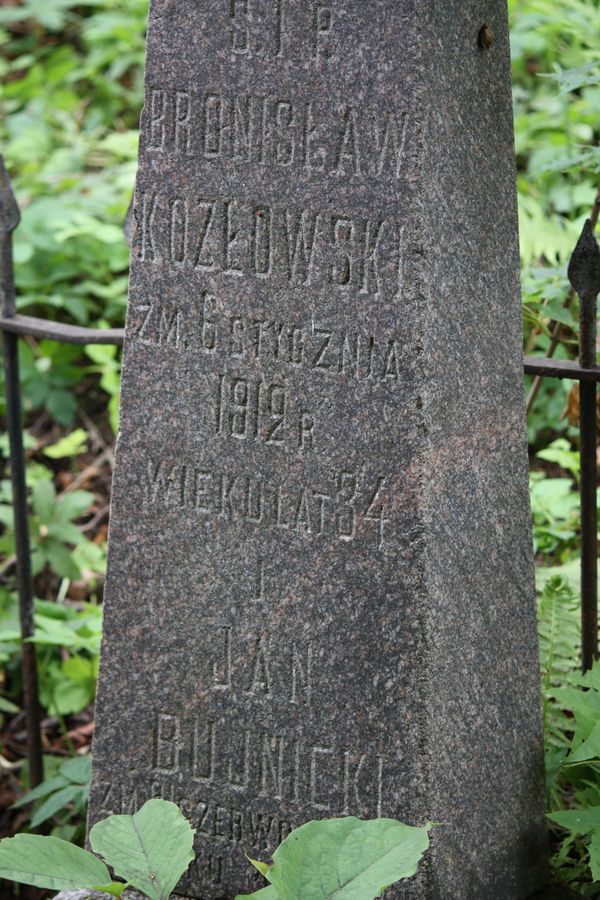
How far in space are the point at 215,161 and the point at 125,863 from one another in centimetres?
120

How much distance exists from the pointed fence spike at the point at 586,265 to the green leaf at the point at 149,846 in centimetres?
125

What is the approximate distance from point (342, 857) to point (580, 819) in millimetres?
614

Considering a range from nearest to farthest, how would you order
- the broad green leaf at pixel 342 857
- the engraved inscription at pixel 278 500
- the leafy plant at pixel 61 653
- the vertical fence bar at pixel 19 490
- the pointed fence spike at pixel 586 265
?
the broad green leaf at pixel 342 857 < the engraved inscription at pixel 278 500 < the pointed fence spike at pixel 586 265 < the vertical fence bar at pixel 19 490 < the leafy plant at pixel 61 653

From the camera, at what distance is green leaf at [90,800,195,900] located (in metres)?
1.78

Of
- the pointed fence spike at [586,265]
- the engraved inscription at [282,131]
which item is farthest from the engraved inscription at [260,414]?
the pointed fence spike at [586,265]

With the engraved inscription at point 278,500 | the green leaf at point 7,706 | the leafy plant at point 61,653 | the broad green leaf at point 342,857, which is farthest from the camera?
the green leaf at point 7,706

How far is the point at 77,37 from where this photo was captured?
23.0 feet

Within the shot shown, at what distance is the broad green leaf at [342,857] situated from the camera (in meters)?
1.67

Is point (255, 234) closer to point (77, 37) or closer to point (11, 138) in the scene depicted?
point (11, 138)

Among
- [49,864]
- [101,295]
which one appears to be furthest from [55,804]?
[101,295]

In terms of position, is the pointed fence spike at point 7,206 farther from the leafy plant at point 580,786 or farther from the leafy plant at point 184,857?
the leafy plant at point 580,786

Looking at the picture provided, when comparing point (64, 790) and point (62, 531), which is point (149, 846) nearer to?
point (64, 790)

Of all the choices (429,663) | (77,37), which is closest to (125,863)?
(429,663)

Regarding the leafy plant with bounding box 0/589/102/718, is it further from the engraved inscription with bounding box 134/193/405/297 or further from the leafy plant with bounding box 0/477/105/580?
the engraved inscription with bounding box 134/193/405/297
